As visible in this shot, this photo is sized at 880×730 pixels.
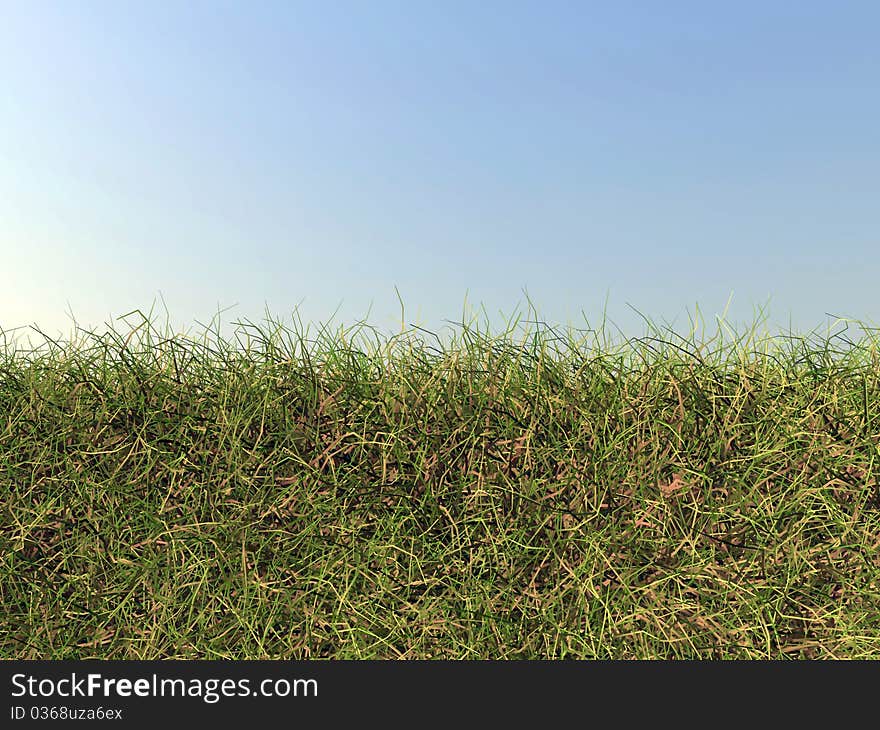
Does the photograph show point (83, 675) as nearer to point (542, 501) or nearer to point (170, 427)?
point (170, 427)

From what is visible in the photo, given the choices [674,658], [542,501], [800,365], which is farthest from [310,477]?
[800,365]

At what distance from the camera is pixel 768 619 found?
11.3ft

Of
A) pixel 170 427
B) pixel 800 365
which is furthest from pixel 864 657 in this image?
pixel 170 427

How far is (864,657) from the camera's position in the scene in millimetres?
3418

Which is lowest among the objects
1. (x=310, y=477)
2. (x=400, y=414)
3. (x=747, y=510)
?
(x=747, y=510)

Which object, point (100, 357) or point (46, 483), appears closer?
point (46, 483)

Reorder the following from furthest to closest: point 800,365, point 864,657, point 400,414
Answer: point 800,365, point 400,414, point 864,657

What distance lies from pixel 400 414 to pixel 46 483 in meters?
1.86

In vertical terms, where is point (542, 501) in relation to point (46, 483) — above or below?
below

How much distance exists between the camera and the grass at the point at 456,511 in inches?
136

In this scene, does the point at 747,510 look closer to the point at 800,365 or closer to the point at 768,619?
the point at 768,619

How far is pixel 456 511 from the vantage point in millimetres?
3514

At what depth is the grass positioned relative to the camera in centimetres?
345

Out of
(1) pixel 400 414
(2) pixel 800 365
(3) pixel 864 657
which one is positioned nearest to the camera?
(3) pixel 864 657
